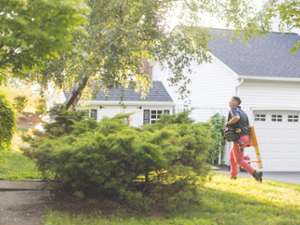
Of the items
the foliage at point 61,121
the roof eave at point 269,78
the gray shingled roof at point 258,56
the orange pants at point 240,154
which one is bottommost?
the orange pants at point 240,154

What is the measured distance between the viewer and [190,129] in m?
7.03

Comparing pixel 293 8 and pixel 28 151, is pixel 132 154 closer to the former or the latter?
pixel 28 151

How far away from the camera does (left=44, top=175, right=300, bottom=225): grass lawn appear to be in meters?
5.77

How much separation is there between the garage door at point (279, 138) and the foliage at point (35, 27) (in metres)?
12.8

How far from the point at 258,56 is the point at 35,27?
14777mm

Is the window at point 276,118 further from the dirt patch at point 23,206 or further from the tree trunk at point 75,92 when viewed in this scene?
the dirt patch at point 23,206

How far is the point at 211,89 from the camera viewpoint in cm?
1806

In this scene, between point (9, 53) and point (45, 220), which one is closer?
point (9, 53)

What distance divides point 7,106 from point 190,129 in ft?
20.2

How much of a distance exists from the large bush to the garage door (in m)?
10.0

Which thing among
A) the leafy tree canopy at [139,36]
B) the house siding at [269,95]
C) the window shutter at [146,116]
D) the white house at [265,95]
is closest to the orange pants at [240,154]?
the leafy tree canopy at [139,36]

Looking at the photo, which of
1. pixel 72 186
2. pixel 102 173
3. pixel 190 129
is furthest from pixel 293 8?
pixel 72 186

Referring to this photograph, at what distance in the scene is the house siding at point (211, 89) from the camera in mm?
16734

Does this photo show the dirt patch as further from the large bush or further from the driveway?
the driveway
